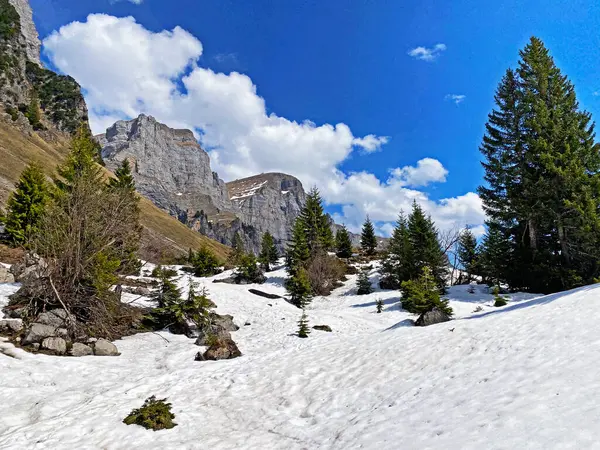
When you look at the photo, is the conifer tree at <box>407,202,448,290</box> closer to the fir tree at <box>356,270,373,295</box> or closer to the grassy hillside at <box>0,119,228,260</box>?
the fir tree at <box>356,270,373,295</box>

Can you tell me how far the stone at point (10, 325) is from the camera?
39.7 feet

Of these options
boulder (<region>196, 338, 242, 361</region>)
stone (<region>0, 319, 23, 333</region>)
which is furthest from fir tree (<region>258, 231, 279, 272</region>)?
stone (<region>0, 319, 23, 333</region>)

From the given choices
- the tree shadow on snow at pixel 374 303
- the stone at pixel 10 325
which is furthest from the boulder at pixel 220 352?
the tree shadow on snow at pixel 374 303

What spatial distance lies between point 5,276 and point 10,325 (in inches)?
306

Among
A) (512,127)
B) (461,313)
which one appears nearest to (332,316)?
(461,313)

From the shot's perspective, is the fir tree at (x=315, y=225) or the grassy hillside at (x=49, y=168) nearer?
the fir tree at (x=315, y=225)

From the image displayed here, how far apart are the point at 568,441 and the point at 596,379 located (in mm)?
2148

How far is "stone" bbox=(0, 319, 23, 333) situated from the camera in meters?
12.1

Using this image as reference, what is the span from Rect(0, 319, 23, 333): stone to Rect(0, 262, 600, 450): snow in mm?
1771

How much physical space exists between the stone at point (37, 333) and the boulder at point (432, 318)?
14394 millimetres

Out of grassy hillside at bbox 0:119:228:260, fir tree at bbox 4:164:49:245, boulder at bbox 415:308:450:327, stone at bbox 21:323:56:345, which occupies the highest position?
grassy hillside at bbox 0:119:228:260

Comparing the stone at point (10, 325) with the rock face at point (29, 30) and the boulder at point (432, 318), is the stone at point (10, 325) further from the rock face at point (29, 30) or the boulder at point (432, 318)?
the rock face at point (29, 30)

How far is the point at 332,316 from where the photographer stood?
72.1 ft

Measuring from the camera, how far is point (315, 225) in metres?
42.1
